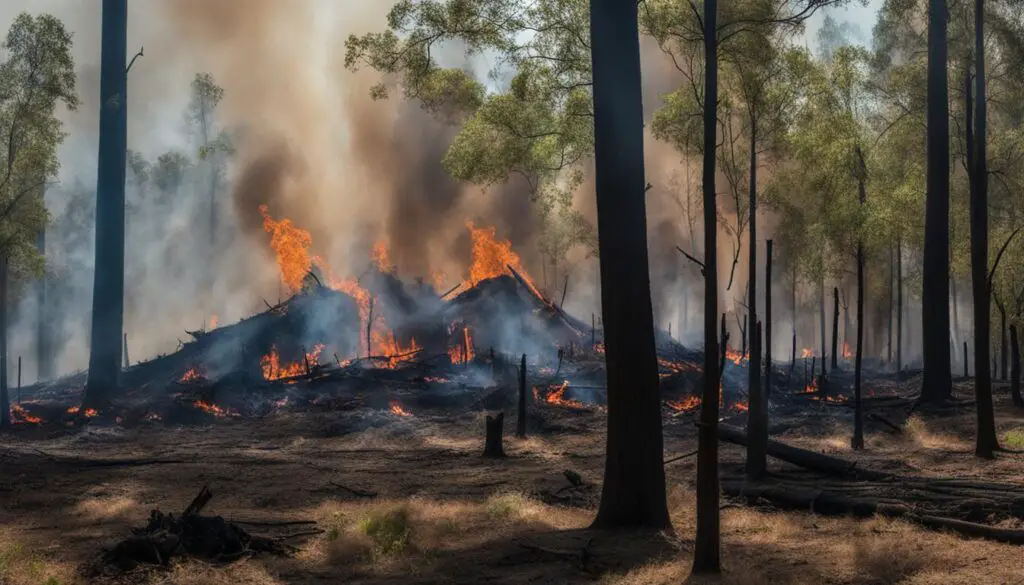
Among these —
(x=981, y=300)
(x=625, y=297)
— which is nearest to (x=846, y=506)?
(x=625, y=297)

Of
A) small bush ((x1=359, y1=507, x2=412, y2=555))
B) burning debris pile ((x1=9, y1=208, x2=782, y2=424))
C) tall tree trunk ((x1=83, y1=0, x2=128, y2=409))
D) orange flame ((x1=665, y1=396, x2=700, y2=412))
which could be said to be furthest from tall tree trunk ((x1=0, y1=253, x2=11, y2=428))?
orange flame ((x1=665, y1=396, x2=700, y2=412))

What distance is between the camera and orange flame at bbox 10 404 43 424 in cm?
2473

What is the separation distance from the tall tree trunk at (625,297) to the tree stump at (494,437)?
325 inches

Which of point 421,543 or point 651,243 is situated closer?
point 421,543

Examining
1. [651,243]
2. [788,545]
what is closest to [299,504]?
[788,545]

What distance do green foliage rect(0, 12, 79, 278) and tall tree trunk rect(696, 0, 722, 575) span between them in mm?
20612

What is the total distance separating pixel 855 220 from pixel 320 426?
17.5m

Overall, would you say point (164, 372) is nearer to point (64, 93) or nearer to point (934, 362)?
point (64, 93)

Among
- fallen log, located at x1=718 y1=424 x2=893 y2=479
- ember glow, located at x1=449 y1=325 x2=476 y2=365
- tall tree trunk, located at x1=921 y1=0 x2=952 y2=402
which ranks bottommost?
fallen log, located at x1=718 y1=424 x2=893 y2=479

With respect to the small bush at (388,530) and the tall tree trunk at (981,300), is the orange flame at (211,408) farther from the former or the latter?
the tall tree trunk at (981,300)

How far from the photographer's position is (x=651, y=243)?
217 ft

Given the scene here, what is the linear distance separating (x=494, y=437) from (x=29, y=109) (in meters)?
15.9

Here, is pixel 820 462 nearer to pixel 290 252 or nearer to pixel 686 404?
pixel 686 404

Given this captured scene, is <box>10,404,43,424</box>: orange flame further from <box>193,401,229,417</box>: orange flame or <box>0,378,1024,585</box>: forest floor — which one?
<box>193,401,229,417</box>: orange flame
